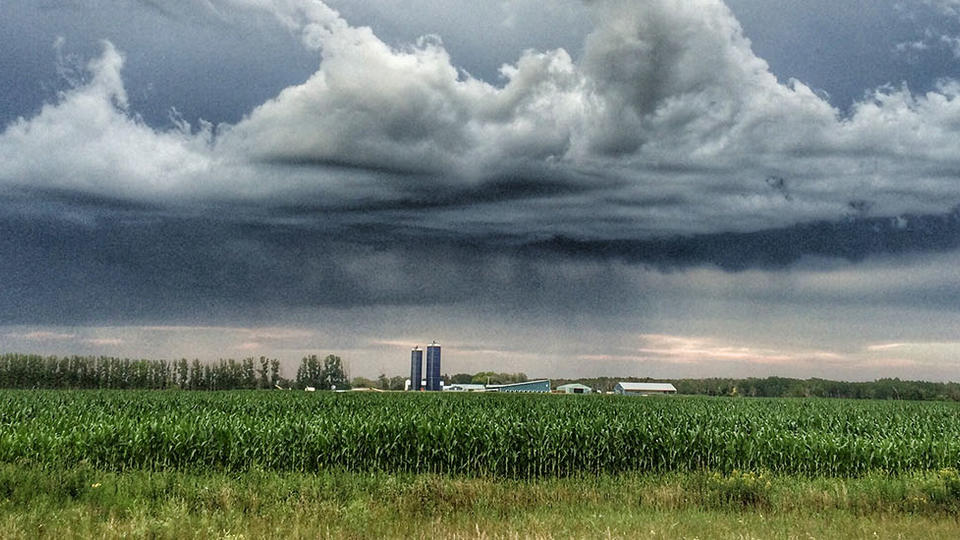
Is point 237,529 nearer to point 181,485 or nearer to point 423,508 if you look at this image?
point 423,508

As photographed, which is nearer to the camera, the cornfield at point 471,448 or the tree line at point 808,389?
the cornfield at point 471,448

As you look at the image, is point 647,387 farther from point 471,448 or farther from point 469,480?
point 469,480

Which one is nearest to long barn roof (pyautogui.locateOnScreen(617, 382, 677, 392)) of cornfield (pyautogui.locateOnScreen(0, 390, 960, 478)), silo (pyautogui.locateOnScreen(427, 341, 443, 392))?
silo (pyautogui.locateOnScreen(427, 341, 443, 392))

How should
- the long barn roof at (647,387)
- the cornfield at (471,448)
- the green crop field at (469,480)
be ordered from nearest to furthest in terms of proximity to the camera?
the green crop field at (469,480) → the cornfield at (471,448) → the long barn roof at (647,387)

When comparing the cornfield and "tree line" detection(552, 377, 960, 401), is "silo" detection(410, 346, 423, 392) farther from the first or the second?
the cornfield

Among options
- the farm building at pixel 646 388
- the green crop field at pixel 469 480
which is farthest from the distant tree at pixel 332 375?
the green crop field at pixel 469 480

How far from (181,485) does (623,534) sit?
1233cm

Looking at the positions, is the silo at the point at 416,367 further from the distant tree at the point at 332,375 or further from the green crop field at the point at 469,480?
the green crop field at the point at 469,480

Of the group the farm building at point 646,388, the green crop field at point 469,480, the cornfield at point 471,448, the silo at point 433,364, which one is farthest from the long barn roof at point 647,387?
the cornfield at point 471,448

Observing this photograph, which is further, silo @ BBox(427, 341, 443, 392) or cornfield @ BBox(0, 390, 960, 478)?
silo @ BBox(427, 341, 443, 392)

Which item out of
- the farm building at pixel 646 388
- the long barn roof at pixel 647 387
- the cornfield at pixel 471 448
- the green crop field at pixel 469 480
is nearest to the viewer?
the green crop field at pixel 469 480

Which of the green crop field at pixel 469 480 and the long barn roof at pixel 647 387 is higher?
the green crop field at pixel 469 480

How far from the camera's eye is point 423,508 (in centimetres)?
1614

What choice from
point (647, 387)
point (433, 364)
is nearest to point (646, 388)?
point (647, 387)
